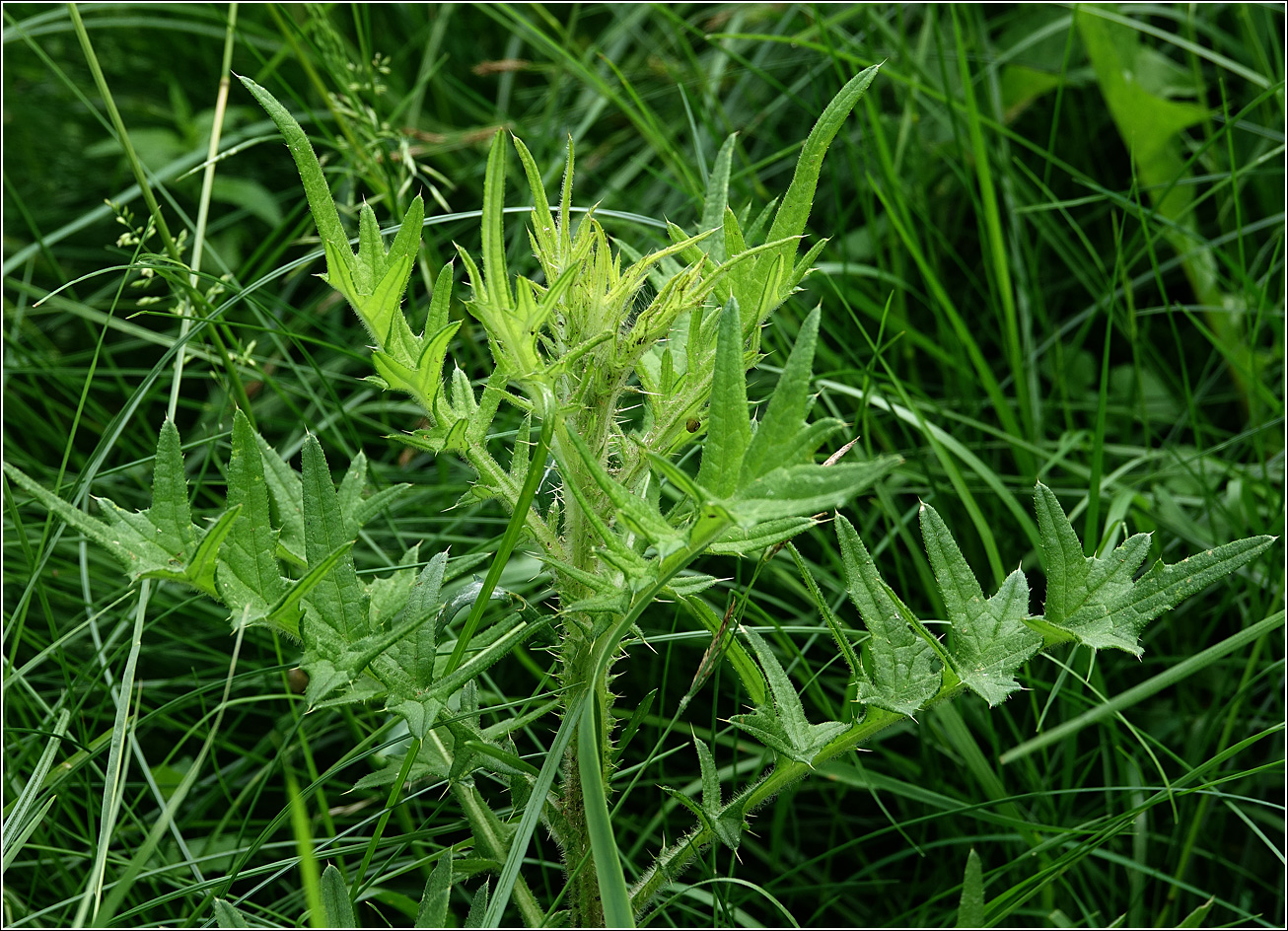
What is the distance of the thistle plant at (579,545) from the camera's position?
0.87m

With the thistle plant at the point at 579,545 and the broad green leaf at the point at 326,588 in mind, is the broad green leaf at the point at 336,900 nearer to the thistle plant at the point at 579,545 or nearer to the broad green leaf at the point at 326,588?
the thistle plant at the point at 579,545

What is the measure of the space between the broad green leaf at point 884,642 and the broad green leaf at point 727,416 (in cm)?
19

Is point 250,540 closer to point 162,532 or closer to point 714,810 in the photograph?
point 162,532

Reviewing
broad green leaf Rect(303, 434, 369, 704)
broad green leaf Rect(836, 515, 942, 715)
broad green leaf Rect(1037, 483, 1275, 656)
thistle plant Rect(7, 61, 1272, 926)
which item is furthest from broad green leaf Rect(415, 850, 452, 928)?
broad green leaf Rect(1037, 483, 1275, 656)

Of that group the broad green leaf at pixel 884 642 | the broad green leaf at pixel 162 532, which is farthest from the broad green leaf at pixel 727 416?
the broad green leaf at pixel 162 532

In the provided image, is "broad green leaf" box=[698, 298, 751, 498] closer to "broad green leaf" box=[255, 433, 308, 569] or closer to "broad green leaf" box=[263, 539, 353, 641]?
"broad green leaf" box=[263, 539, 353, 641]

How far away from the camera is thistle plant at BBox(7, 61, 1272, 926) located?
875 mm

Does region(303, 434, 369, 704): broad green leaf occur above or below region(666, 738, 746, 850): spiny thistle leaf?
above

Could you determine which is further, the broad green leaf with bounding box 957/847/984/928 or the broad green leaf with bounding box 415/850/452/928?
the broad green leaf with bounding box 957/847/984/928

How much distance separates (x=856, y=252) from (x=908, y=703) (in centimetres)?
155

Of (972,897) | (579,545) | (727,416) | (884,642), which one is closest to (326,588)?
(579,545)

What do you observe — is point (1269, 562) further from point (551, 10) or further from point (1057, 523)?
point (551, 10)

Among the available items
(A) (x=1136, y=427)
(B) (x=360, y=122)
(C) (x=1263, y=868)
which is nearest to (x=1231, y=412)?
(A) (x=1136, y=427)

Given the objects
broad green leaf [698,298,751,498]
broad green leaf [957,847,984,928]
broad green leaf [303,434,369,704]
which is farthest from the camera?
broad green leaf [957,847,984,928]
